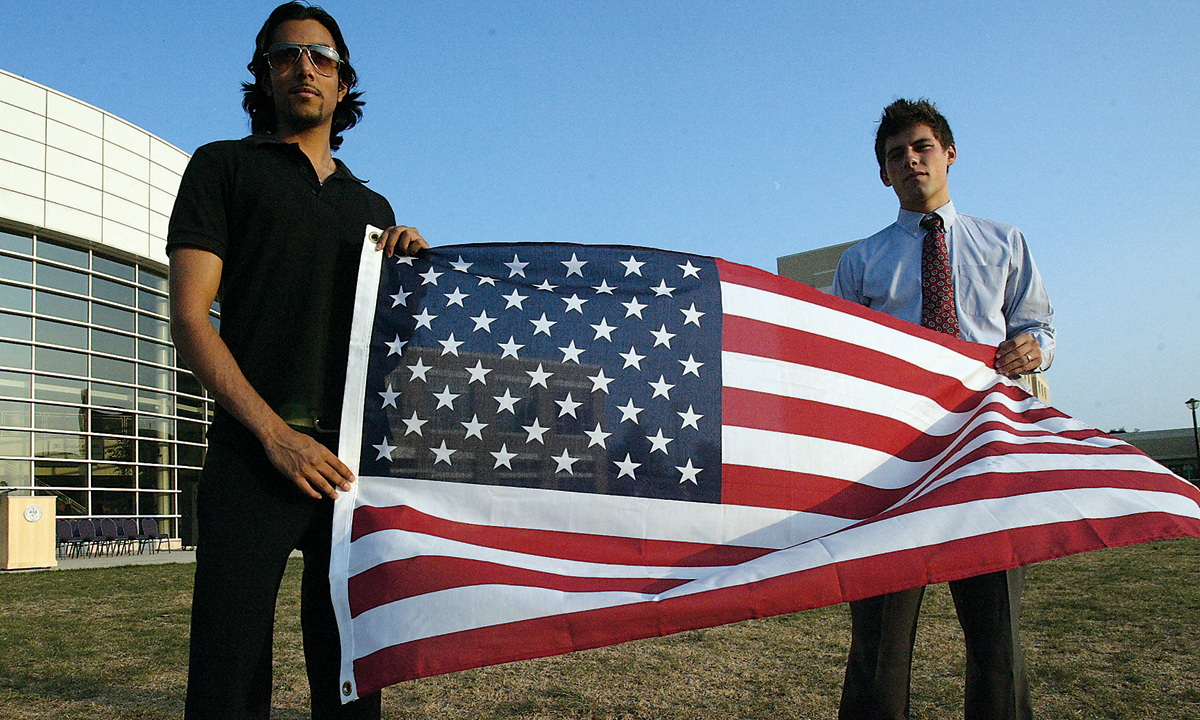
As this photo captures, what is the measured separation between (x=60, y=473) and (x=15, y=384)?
8.10 ft

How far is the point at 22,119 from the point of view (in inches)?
829

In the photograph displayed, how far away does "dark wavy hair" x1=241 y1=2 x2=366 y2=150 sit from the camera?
240 cm

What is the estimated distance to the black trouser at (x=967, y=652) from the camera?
7.41 ft

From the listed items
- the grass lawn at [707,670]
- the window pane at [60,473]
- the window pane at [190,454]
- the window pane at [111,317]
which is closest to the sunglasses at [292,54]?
the grass lawn at [707,670]

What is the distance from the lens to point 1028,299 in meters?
2.78

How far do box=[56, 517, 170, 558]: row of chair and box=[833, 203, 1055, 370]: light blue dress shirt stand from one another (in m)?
21.8

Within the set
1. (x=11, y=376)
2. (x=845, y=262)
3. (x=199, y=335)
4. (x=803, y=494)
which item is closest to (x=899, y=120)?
(x=845, y=262)

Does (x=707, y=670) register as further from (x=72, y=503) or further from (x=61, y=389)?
(x=61, y=389)

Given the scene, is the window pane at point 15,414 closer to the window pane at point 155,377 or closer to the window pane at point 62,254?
the window pane at point 155,377

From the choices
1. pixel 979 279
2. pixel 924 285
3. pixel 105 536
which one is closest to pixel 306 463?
pixel 924 285

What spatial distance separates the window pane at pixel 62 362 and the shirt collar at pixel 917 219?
23.6m

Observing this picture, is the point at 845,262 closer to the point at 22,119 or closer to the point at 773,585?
the point at 773,585

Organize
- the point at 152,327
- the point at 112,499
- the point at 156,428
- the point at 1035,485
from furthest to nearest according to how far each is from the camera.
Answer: the point at 152,327 < the point at 156,428 < the point at 112,499 < the point at 1035,485

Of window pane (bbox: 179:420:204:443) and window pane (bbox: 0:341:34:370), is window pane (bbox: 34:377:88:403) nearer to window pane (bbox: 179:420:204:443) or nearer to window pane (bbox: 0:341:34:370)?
window pane (bbox: 0:341:34:370)
